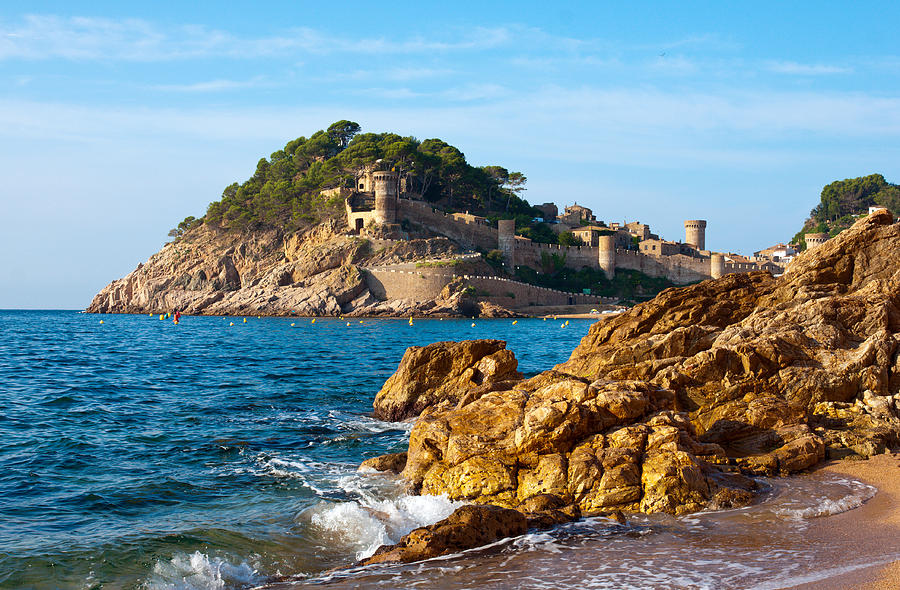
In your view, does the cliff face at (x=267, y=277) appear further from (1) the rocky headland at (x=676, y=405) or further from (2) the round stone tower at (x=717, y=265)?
(1) the rocky headland at (x=676, y=405)

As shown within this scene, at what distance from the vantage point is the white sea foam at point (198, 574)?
21.7ft

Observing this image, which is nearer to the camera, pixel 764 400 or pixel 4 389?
pixel 764 400

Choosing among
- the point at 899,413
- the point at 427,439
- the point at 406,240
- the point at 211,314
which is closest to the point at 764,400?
the point at 899,413

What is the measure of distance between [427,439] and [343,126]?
261 ft

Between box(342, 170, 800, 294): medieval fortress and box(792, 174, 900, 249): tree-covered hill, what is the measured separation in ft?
34.4

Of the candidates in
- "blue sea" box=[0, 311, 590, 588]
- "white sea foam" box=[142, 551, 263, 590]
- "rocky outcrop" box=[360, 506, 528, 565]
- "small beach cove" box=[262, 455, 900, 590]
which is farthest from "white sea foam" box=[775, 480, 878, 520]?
"white sea foam" box=[142, 551, 263, 590]

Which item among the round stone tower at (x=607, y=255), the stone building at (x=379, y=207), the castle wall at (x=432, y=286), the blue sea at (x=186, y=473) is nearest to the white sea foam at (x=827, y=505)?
the blue sea at (x=186, y=473)

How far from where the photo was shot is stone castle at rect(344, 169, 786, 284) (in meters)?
68.4

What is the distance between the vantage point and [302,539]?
7.71m

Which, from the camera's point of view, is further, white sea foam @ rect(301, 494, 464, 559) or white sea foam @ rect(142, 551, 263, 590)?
white sea foam @ rect(301, 494, 464, 559)

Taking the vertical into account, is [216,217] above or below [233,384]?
above

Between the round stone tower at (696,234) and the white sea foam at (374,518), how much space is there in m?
79.1

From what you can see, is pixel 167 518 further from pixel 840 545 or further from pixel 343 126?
pixel 343 126

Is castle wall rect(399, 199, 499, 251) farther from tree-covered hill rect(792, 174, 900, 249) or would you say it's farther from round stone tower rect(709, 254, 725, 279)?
tree-covered hill rect(792, 174, 900, 249)
